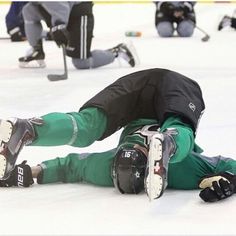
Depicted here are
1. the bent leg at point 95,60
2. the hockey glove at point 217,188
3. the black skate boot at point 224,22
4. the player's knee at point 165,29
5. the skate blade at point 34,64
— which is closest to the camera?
the hockey glove at point 217,188

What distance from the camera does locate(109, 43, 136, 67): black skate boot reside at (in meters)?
3.55

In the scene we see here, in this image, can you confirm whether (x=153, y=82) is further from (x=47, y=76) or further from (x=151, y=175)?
(x=47, y=76)

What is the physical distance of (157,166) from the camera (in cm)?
118

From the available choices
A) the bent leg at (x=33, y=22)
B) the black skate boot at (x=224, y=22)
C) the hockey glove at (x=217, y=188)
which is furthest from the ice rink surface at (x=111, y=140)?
the black skate boot at (x=224, y=22)

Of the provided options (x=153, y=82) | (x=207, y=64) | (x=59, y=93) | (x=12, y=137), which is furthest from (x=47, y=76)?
(x=12, y=137)

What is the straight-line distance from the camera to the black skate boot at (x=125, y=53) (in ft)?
11.6

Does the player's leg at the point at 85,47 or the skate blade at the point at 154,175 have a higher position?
the skate blade at the point at 154,175

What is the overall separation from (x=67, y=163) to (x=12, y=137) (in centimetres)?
25

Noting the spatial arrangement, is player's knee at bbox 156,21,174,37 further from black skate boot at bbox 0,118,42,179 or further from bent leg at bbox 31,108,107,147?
black skate boot at bbox 0,118,42,179

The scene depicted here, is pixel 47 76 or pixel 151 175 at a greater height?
pixel 151 175

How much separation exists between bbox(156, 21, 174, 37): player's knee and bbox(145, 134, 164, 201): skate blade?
4.14 meters

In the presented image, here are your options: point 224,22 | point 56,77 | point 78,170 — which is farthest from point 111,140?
point 224,22

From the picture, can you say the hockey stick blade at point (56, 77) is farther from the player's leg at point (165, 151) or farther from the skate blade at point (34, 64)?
the player's leg at point (165, 151)

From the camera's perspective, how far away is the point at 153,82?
4.97 ft
